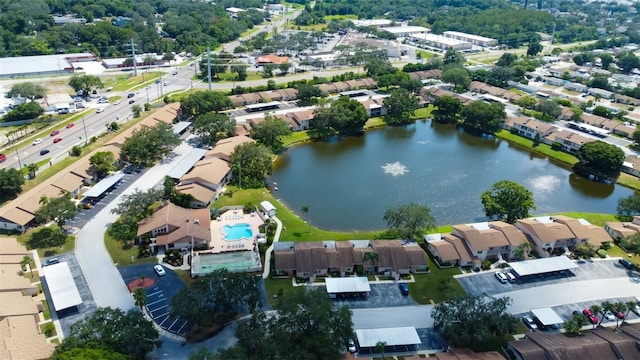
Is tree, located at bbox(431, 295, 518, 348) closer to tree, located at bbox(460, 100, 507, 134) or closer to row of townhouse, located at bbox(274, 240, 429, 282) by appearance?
row of townhouse, located at bbox(274, 240, 429, 282)

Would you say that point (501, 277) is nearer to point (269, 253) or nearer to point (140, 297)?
point (269, 253)

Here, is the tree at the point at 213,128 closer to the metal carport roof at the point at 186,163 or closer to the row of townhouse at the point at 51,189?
the metal carport roof at the point at 186,163

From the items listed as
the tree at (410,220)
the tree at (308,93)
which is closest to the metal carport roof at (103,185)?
the tree at (410,220)

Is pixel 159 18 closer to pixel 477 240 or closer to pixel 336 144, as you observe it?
pixel 336 144

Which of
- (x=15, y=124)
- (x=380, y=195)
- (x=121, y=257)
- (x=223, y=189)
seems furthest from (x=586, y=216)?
(x=15, y=124)

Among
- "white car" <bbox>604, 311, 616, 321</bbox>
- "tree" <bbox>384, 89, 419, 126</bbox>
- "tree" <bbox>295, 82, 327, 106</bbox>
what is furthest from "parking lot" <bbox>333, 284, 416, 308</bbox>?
"tree" <bbox>295, 82, 327, 106</bbox>

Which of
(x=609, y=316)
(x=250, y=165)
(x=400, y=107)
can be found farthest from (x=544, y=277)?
(x=400, y=107)
